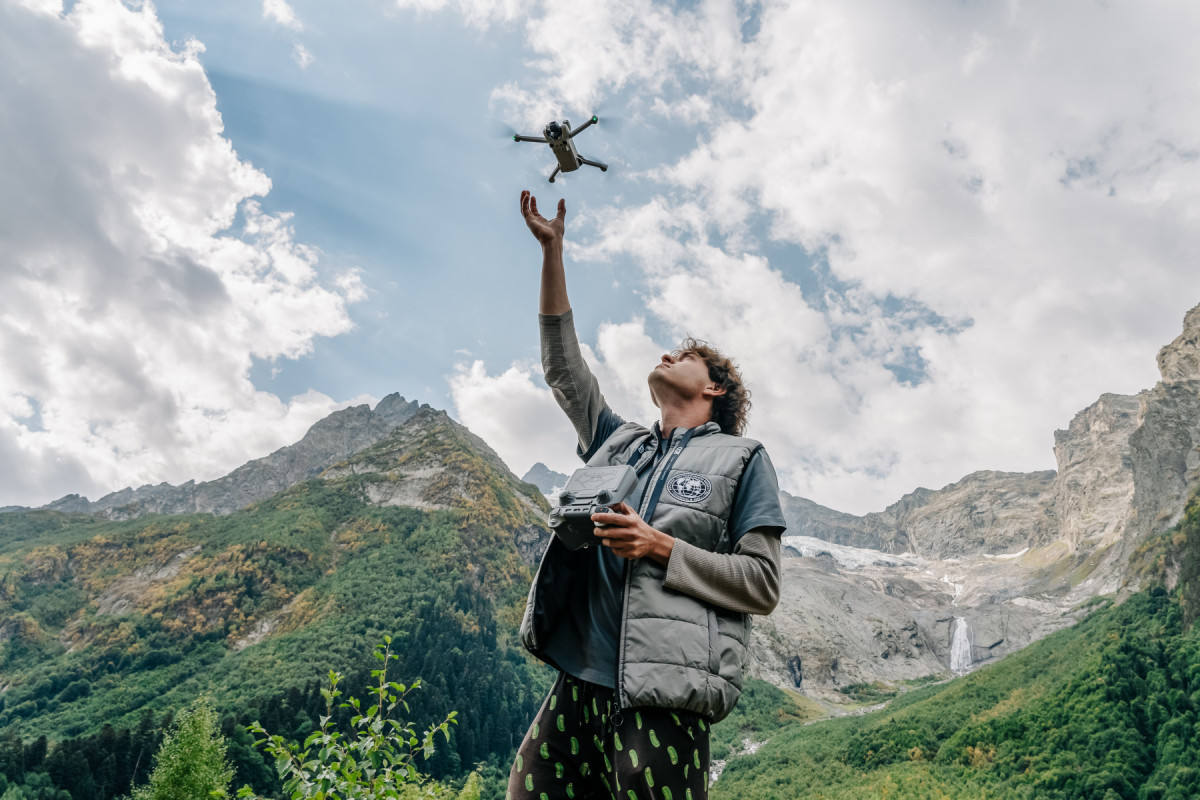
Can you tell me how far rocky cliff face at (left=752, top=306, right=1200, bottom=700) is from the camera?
9244cm

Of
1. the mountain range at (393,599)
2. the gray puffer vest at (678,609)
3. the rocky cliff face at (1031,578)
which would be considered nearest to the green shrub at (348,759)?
the gray puffer vest at (678,609)

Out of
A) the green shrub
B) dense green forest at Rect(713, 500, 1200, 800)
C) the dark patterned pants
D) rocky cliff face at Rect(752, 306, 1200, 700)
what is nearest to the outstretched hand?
the dark patterned pants

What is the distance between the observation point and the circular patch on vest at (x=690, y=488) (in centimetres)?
234

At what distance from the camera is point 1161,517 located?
85.7m

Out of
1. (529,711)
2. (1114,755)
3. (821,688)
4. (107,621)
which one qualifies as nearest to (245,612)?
(107,621)

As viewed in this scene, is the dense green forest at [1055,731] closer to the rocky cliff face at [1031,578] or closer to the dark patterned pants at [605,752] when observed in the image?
the rocky cliff face at [1031,578]

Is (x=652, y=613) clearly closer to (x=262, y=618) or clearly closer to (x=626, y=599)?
(x=626, y=599)

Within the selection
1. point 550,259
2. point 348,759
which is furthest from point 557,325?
point 348,759

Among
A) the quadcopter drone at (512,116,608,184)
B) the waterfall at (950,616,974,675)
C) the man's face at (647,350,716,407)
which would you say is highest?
the waterfall at (950,616,974,675)

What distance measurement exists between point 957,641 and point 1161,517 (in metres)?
51.7

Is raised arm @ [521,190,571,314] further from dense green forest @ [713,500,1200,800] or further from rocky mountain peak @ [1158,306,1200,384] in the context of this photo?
rocky mountain peak @ [1158,306,1200,384]

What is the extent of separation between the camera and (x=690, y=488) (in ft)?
7.77

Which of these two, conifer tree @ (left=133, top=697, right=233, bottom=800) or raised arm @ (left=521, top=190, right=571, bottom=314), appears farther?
conifer tree @ (left=133, top=697, right=233, bottom=800)

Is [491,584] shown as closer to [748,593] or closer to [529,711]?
[529,711]
